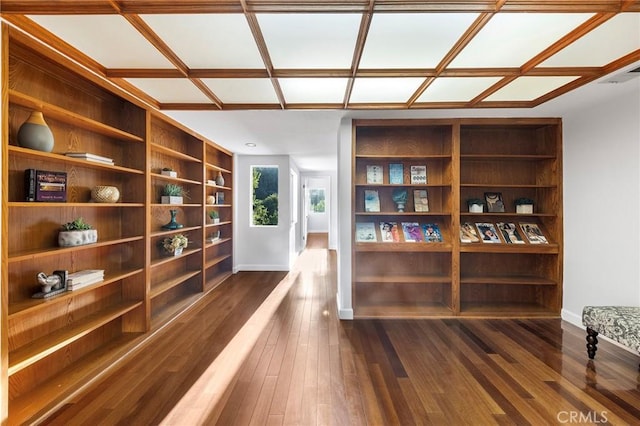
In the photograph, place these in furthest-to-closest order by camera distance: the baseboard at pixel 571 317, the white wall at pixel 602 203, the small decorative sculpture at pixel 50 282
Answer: the baseboard at pixel 571 317 → the white wall at pixel 602 203 → the small decorative sculpture at pixel 50 282

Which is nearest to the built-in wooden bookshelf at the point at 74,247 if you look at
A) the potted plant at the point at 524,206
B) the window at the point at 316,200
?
the potted plant at the point at 524,206

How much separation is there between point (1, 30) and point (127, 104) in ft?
4.26

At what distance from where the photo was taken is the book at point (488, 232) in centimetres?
356

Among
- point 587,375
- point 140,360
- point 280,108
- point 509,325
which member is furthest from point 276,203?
point 587,375

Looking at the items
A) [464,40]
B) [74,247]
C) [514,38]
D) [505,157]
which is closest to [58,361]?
[74,247]

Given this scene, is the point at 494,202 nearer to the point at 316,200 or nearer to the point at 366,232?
the point at 366,232

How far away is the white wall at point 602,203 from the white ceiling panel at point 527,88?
0.54 metres

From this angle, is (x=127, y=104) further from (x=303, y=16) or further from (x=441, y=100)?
(x=441, y=100)

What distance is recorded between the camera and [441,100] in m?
2.95

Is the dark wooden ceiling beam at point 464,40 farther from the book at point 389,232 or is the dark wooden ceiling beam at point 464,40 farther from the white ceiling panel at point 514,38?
the book at point 389,232

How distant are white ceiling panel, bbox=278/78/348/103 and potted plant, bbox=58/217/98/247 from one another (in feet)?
6.58

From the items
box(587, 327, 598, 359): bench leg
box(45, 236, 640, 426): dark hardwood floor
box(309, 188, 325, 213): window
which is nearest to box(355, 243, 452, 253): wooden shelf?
box(45, 236, 640, 426): dark hardwood floor

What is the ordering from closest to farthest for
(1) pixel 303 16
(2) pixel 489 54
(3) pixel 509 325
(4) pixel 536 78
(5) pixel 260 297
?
(1) pixel 303 16
(2) pixel 489 54
(4) pixel 536 78
(3) pixel 509 325
(5) pixel 260 297

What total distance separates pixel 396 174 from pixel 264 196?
3.12 metres
